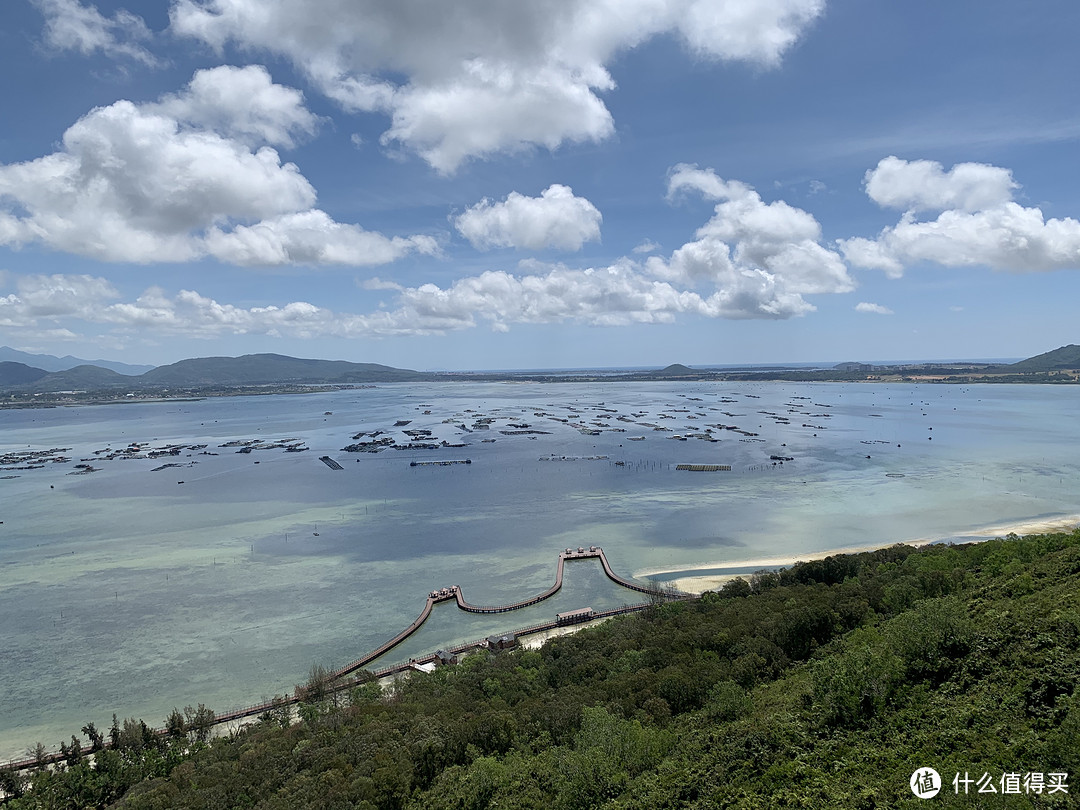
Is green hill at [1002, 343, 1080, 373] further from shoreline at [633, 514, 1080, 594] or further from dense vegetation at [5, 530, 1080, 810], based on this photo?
dense vegetation at [5, 530, 1080, 810]

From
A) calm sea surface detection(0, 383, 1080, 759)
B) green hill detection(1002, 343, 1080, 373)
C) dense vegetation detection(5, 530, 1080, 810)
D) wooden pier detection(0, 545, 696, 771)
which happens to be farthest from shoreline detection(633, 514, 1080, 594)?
green hill detection(1002, 343, 1080, 373)

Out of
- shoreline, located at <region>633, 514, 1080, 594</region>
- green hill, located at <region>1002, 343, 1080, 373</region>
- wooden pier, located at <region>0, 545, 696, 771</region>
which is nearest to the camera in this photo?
wooden pier, located at <region>0, 545, 696, 771</region>

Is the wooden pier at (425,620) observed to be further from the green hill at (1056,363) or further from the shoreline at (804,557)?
the green hill at (1056,363)

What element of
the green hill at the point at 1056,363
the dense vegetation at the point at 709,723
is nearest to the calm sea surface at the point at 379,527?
the dense vegetation at the point at 709,723

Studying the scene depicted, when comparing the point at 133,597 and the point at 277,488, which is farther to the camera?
the point at 277,488

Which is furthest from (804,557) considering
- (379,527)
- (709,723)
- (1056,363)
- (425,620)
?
(1056,363)

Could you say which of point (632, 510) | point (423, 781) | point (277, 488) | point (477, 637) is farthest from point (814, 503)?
point (277, 488)

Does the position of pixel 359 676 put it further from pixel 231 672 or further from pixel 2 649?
pixel 2 649

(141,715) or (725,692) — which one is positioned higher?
(725,692)
